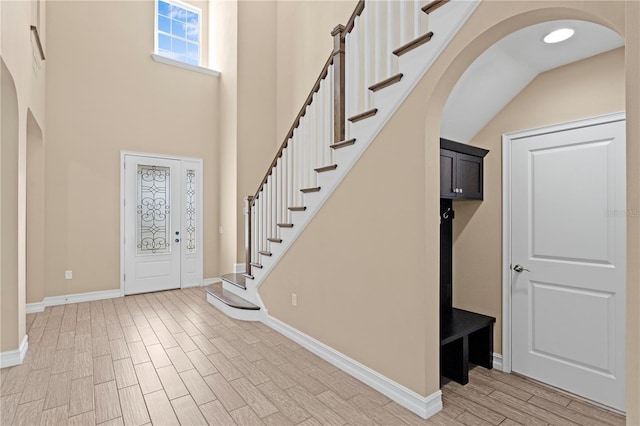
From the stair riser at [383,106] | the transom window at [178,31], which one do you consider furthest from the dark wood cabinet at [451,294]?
the transom window at [178,31]

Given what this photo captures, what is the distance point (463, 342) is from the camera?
2637mm

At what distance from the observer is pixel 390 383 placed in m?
2.32

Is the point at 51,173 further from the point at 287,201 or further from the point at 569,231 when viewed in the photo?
the point at 569,231

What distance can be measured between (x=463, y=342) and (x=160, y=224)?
15.9 feet

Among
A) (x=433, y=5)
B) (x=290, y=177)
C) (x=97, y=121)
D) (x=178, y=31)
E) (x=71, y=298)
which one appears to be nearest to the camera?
(x=433, y=5)

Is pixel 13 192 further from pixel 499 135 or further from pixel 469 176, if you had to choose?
pixel 499 135

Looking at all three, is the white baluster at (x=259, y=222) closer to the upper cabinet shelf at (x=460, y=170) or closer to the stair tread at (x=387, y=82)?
the stair tread at (x=387, y=82)

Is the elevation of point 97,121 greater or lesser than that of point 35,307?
greater

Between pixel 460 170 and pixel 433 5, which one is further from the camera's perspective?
pixel 460 170

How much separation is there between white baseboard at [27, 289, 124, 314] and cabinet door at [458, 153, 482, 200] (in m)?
5.14

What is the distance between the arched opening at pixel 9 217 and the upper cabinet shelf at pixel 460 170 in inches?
143

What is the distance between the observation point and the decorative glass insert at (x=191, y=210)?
5758 millimetres

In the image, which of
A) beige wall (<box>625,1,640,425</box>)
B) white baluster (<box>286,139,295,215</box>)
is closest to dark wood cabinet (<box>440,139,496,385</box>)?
beige wall (<box>625,1,640,425</box>)

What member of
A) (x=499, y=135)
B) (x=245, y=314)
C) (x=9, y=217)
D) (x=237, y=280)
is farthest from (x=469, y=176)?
(x=9, y=217)
